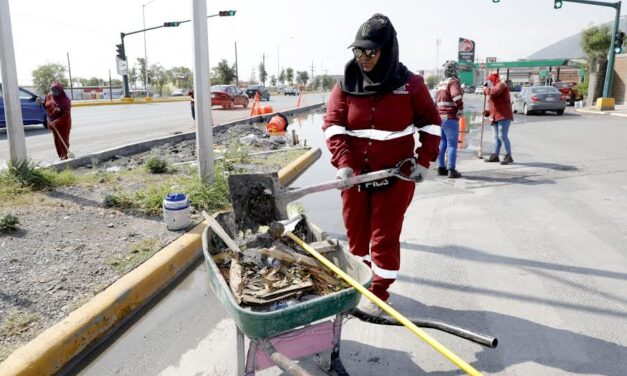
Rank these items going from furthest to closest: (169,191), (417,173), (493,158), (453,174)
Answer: (493,158) → (453,174) → (169,191) → (417,173)

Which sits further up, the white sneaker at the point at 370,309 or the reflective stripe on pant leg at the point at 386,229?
the reflective stripe on pant leg at the point at 386,229

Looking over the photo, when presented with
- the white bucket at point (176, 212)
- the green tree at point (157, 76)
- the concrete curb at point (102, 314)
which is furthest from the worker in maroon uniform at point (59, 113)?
the green tree at point (157, 76)

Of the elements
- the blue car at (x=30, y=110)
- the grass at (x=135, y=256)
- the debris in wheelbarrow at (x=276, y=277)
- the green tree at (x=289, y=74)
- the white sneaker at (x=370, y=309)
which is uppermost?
the green tree at (x=289, y=74)

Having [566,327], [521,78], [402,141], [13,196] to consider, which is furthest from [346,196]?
[521,78]

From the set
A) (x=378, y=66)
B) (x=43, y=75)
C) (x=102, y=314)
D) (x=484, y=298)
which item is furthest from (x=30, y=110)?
(x=43, y=75)

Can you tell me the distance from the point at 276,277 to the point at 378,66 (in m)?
1.59

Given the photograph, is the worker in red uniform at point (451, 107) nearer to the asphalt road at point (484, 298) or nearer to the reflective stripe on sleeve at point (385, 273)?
the asphalt road at point (484, 298)

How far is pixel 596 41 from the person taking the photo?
4097cm

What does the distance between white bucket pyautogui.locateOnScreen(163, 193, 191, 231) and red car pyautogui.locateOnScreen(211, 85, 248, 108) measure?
2253 centimetres

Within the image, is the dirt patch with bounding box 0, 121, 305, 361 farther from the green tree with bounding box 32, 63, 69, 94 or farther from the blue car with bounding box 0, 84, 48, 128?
the green tree with bounding box 32, 63, 69, 94

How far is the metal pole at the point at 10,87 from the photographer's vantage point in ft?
22.2

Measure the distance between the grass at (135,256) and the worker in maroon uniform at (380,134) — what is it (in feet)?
6.65

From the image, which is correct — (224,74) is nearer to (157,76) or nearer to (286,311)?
(157,76)

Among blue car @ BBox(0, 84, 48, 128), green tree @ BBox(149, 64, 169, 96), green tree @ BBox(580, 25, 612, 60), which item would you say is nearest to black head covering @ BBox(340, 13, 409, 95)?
blue car @ BBox(0, 84, 48, 128)
